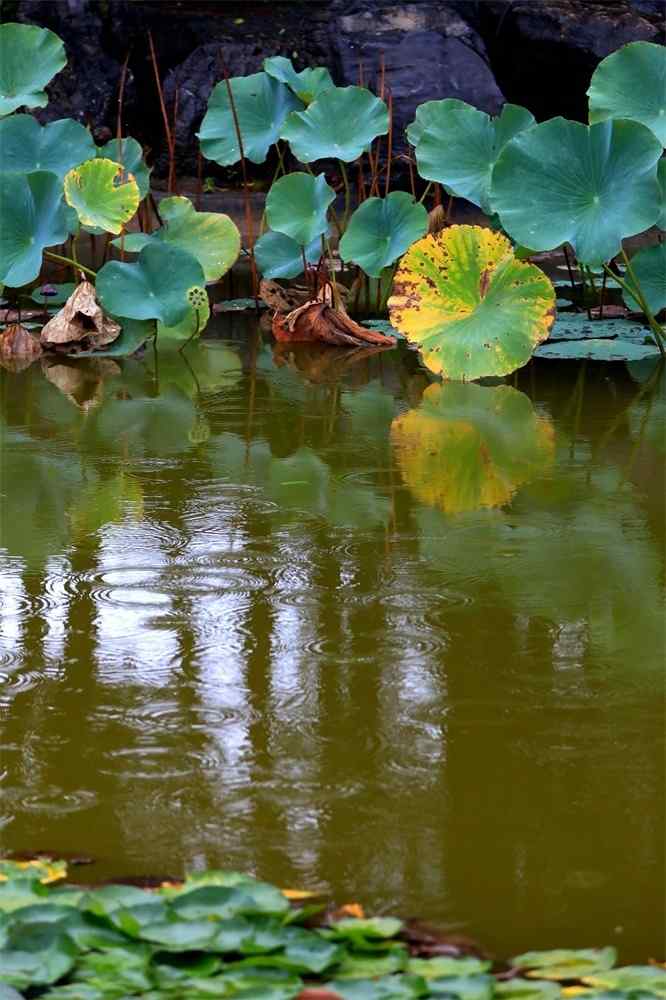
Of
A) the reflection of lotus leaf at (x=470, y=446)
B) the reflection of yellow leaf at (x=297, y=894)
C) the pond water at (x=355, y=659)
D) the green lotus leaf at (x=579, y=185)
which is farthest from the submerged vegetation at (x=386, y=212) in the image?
the reflection of yellow leaf at (x=297, y=894)

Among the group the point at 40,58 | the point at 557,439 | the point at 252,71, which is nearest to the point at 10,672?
the point at 557,439

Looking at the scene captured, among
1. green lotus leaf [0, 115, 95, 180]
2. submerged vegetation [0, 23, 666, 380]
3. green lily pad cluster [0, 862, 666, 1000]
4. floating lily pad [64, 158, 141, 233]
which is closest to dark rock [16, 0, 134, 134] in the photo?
submerged vegetation [0, 23, 666, 380]

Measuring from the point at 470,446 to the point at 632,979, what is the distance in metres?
2.21

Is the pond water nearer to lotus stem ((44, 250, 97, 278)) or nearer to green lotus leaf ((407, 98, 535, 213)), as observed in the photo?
lotus stem ((44, 250, 97, 278))

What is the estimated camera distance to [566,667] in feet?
6.74

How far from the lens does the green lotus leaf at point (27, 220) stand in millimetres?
4555

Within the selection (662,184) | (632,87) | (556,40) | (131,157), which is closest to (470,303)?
(662,184)

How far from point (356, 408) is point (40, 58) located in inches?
79.7

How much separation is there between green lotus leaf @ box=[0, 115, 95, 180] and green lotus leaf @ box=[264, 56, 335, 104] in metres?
0.74

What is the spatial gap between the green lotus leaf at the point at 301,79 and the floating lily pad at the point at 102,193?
34.2 inches

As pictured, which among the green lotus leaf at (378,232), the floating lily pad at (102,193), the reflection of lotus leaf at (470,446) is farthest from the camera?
the green lotus leaf at (378,232)

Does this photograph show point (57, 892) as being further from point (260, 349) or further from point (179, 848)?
point (260, 349)

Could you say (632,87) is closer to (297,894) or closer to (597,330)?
(597,330)

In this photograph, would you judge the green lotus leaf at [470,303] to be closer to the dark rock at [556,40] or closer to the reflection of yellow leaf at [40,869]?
the reflection of yellow leaf at [40,869]
